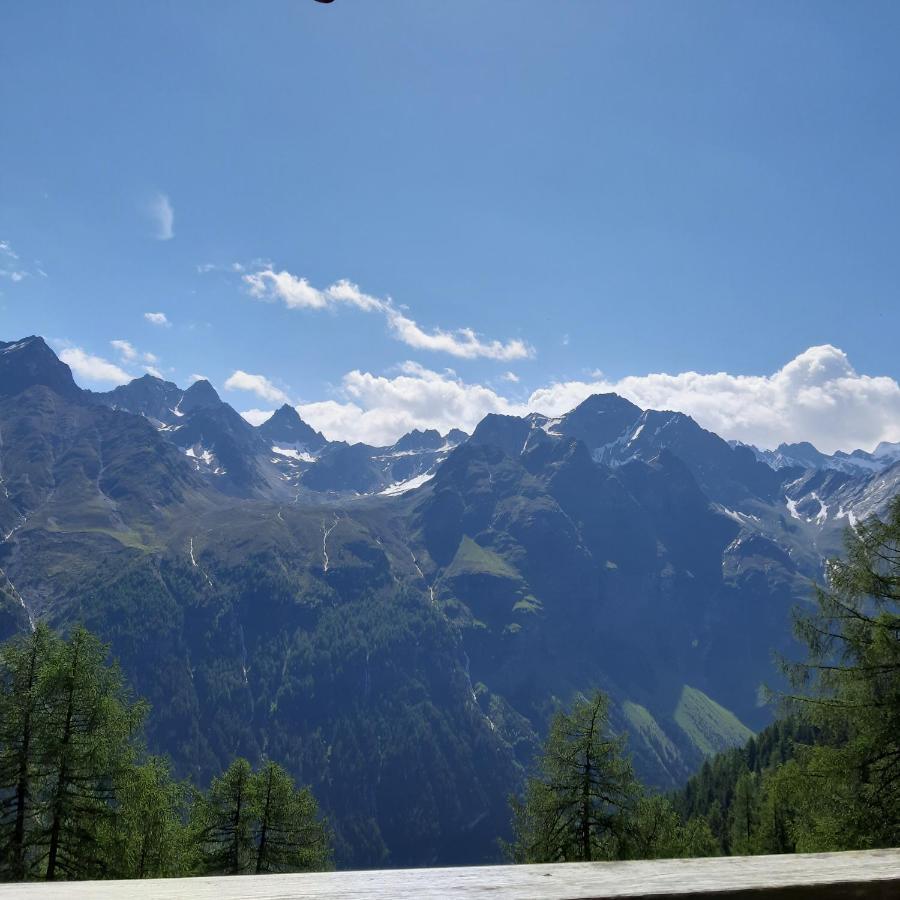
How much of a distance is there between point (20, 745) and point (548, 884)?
83.2 ft

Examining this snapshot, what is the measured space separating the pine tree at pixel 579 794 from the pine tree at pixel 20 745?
55.4 feet

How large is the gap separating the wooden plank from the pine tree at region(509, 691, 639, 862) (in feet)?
77.9

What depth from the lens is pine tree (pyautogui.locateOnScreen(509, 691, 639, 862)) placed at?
23.5m

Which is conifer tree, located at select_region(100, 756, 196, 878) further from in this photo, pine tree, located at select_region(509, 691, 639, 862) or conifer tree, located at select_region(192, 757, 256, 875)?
pine tree, located at select_region(509, 691, 639, 862)

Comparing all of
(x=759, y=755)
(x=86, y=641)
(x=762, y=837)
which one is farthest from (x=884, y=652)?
(x=759, y=755)

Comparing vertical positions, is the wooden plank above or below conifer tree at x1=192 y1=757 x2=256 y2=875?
above

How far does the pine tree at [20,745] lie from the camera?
21141 millimetres

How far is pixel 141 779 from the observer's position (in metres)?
25.1

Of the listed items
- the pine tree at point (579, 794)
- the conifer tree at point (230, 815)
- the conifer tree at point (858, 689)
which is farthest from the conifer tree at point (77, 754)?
the conifer tree at point (858, 689)

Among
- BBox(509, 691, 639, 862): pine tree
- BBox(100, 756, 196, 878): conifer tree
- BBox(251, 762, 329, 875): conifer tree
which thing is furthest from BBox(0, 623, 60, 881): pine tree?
BBox(509, 691, 639, 862): pine tree

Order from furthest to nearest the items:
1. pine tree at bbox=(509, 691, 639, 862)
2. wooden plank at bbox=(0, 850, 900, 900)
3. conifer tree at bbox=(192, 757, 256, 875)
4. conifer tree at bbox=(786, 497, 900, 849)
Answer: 1. conifer tree at bbox=(192, 757, 256, 875)
2. pine tree at bbox=(509, 691, 639, 862)
3. conifer tree at bbox=(786, 497, 900, 849)
4. wooden plank at bbox=(0, 850, 900, 900)

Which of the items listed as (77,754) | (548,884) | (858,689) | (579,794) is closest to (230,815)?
(77,754)

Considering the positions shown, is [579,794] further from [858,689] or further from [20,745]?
[20,745]

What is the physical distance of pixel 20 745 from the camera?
2162cm
